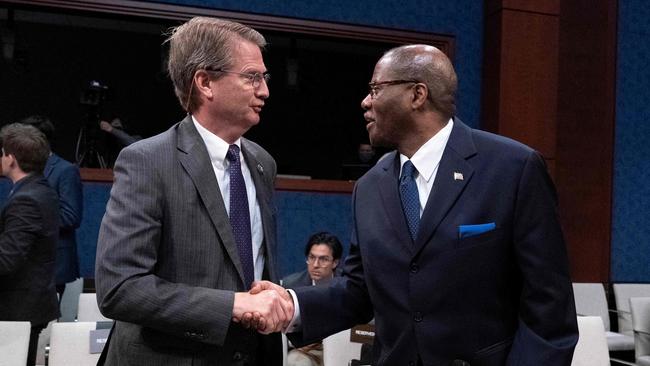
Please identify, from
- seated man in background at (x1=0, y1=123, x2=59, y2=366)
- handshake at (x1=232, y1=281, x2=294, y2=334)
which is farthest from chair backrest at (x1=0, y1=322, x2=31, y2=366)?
handshake at (x1=232, y1=281, x2=294, y2=334)

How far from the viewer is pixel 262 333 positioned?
4.68 ft

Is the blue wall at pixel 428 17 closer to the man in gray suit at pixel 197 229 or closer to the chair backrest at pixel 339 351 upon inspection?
the chair backrest at pixel 339 351

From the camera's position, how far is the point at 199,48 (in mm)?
1439

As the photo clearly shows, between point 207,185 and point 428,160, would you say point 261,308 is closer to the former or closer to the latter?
point 207,185

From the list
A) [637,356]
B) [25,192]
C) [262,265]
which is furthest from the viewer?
[637,356]

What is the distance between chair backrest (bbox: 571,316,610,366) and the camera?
2.99 m

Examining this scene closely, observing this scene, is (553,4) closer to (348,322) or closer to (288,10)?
(288,10)

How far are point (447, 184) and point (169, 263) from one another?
23.3 inches

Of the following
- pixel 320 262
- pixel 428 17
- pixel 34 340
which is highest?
pixel 428 17

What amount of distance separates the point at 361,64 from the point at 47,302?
739cm

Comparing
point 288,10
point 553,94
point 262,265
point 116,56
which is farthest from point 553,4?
point 116,56

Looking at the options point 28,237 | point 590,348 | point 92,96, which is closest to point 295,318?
point 28,237

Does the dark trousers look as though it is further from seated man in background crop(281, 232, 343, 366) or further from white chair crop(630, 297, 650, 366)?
white chair crop(630, 297, 650, 366)

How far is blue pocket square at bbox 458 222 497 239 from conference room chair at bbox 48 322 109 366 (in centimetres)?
174
